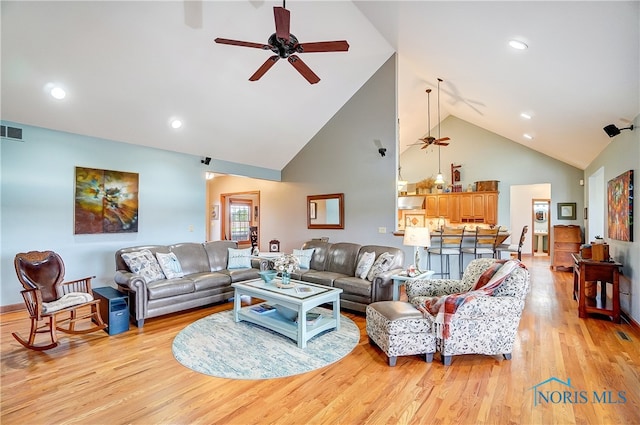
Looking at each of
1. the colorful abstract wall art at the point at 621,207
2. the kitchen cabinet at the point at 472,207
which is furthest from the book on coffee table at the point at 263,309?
the kitchen cabinet at the point at 472,207

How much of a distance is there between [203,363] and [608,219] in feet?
20.1

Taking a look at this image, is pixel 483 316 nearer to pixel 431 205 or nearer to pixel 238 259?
pixel 238 259

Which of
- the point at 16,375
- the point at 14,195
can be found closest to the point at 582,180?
the point at 16,375

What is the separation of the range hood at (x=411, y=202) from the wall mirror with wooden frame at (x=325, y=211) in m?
3.20

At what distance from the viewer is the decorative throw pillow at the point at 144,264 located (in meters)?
4.17

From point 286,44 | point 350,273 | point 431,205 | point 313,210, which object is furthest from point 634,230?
point 431,205

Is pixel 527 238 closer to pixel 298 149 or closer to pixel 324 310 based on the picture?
pixel 298 149

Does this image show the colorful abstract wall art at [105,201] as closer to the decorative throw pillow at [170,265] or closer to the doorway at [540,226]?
the decorative throw pillow at [170,265]

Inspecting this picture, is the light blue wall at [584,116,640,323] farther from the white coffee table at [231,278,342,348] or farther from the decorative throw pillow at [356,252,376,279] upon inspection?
the white coffee table at [231,278,342,348]

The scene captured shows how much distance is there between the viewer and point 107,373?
274 centimetres

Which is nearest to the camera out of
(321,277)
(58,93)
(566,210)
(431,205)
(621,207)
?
(621,207)

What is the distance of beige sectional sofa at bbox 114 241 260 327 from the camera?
12.8ft

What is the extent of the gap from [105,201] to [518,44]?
6.29m

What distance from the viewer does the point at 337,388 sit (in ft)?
8.20
